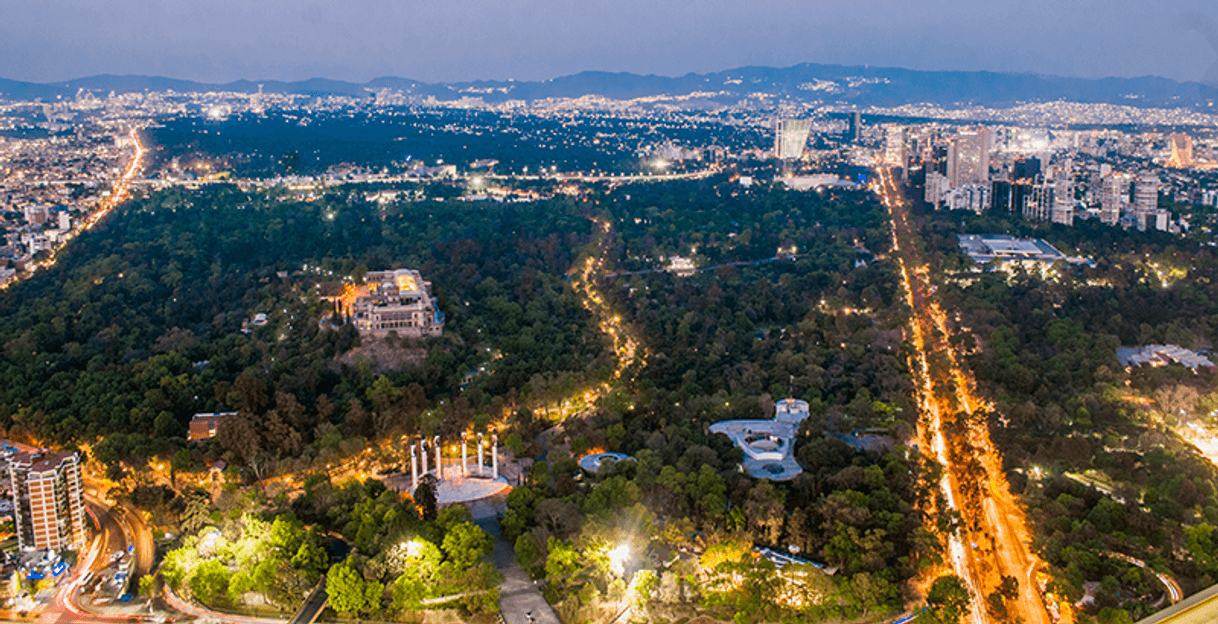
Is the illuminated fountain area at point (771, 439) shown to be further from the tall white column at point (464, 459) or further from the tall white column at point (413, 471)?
the tall white column at point (413, 471)

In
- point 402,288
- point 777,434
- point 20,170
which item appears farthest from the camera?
point 20,170

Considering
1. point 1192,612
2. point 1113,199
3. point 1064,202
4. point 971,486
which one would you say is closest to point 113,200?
point 971,486

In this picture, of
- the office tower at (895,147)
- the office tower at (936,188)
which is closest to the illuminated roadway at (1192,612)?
the office tower at (936,188)

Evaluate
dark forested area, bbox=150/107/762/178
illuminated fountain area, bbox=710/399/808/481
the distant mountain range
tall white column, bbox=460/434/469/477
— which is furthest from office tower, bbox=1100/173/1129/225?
the distant mountain range

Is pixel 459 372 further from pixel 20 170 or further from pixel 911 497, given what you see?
pixel 20 170

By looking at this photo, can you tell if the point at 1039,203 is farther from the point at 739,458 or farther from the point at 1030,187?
the point at 739,458

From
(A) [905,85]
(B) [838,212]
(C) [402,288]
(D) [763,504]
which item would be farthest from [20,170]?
(A) [905,85]
